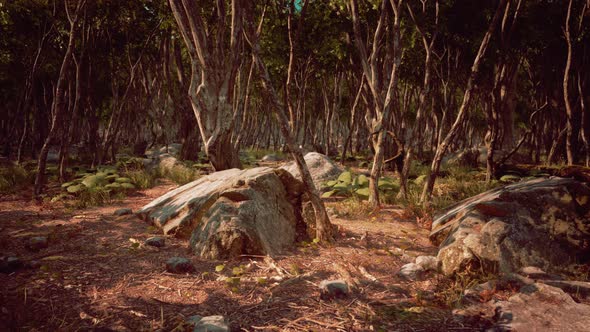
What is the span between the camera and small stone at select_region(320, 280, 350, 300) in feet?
9.24

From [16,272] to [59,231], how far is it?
5.01 feet

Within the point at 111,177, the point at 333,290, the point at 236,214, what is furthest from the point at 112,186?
the point at 333,290

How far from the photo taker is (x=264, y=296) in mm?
2869

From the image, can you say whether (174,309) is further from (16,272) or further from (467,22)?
(467,22)

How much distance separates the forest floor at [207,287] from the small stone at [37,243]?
10 cm

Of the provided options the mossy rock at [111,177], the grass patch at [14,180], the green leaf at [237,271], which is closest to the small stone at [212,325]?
the green leaf at [237,271]

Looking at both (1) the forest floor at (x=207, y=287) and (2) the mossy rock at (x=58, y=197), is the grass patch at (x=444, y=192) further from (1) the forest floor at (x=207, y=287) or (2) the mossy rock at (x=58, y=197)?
(2) the mossy rock at (x=58, y=197)

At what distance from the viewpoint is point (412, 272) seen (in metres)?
3.31

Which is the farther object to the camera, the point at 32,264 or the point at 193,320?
the point at 32,264

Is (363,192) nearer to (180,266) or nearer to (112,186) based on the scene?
(180,266)

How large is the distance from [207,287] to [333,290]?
1.22 m

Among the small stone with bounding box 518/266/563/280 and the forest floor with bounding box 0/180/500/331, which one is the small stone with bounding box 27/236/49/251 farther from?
the small stone with bounding box 518/266/563/280

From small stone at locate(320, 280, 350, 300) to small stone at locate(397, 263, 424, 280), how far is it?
2.58 ft

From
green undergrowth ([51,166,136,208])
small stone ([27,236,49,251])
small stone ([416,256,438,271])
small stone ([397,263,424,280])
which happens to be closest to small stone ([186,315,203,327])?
small stone ([397,263,424,280])
